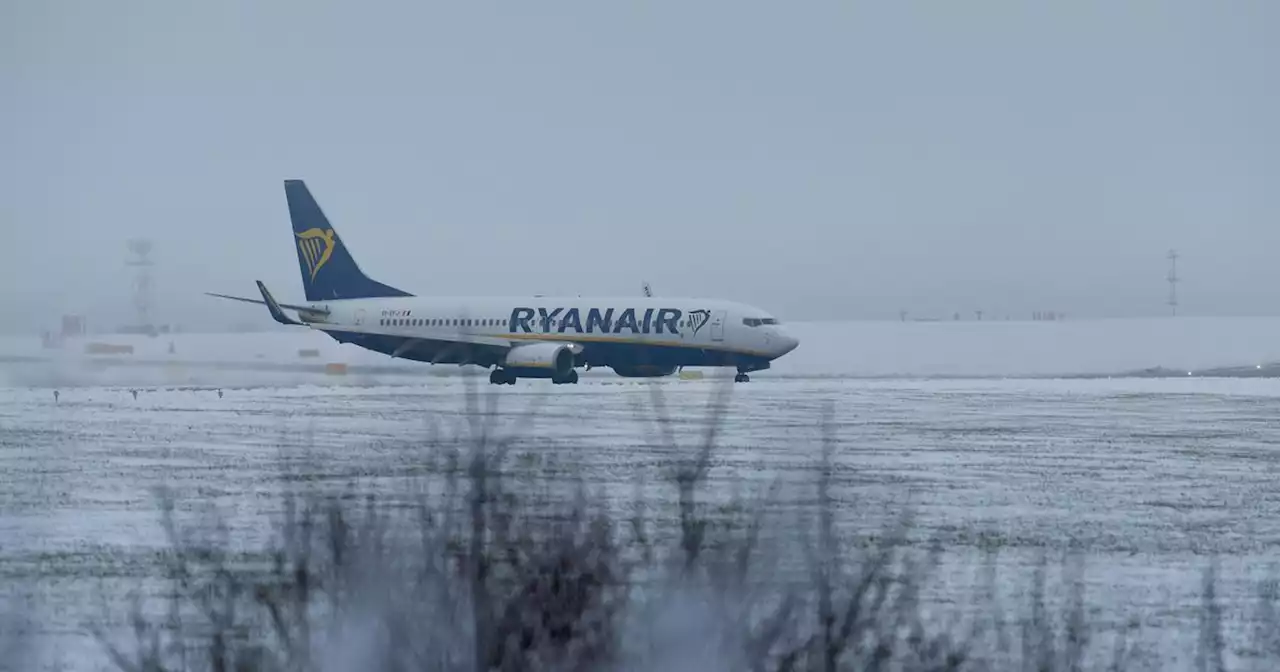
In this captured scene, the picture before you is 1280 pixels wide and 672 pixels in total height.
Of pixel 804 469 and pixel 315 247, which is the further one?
pixel 315 247

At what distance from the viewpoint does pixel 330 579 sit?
7074 millimetres

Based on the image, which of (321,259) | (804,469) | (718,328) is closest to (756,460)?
(804,469)

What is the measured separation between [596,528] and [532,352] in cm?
3776

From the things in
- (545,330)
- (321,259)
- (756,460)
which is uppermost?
(321,259)

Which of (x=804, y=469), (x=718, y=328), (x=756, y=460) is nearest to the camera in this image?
(x=804, y=469)

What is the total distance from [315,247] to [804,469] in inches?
1846

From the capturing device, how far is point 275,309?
48.5 meters

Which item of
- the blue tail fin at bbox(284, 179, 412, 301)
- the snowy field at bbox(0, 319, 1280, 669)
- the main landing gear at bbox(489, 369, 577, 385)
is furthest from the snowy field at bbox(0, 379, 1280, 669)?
the blue tail fin at bbox(284, 179, 412, 301)

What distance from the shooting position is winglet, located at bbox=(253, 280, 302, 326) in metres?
46.7

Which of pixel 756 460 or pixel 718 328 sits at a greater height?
pixel 718 328

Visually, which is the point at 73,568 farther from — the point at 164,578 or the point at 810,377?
the point at 810,377

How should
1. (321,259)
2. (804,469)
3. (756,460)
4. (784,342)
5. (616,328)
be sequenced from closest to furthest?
(804,469) → (756,460) → (784,342) → (616,328) → (321,259)

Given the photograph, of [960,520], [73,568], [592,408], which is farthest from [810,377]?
[73,568]

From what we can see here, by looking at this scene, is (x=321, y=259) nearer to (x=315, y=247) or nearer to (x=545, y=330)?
(x=315, y=247)
